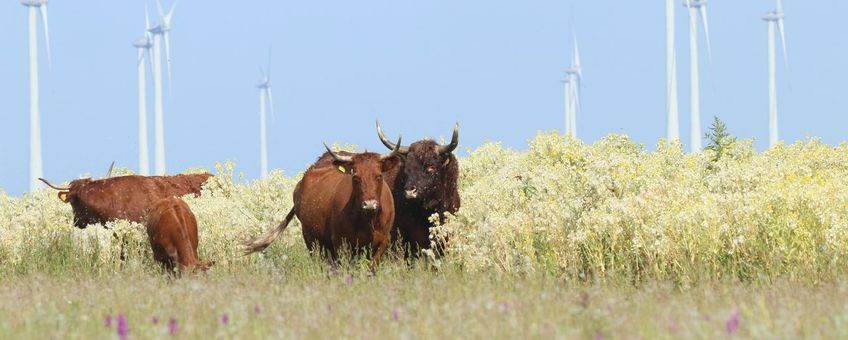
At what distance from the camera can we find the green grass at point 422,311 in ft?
22.4

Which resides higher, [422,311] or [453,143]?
[453,143]

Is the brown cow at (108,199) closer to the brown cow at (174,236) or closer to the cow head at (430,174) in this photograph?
the brown cow at (174,236)

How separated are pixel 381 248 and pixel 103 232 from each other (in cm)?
541

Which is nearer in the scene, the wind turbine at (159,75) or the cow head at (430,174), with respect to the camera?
the cow head at (430,174)

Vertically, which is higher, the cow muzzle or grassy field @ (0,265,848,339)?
the cow muzzle

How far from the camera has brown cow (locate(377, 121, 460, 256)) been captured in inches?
595

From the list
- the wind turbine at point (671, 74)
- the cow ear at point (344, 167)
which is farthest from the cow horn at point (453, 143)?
the wind turbine at point (671, 74)

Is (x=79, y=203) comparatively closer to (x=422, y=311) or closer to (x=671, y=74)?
(x=422, y=311)

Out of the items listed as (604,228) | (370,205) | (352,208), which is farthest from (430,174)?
(604,228)

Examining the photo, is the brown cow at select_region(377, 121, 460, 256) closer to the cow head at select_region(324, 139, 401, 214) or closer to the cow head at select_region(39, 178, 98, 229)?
the cow head at select_region(324, 139, 401, 214)

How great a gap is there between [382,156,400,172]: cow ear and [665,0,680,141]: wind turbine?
2055 centimetres

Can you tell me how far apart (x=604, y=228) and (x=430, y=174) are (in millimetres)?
2683

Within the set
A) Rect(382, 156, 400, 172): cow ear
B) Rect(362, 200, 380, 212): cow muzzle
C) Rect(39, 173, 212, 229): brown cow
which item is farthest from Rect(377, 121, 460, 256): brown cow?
Rect(39, 173, 212, 229): brown cow

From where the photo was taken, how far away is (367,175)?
541 inches
